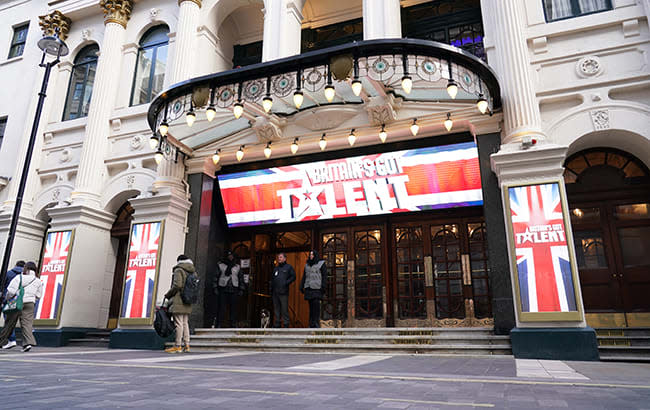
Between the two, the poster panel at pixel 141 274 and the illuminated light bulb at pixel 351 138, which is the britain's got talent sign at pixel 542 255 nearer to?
the illuminated light bulb at pixel 351 138

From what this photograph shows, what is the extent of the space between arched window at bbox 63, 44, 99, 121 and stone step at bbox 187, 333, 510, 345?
32.3ft

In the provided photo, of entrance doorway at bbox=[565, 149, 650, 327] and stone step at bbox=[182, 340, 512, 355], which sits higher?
entrance doorway at bbox=[565, 149, 650, 327]

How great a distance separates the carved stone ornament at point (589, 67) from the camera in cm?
957

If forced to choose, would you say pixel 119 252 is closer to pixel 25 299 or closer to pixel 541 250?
pixel 25 299

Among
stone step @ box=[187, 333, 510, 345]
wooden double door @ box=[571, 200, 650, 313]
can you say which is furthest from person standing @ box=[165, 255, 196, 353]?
wooden double door @ box=[571, 200, 650, 313]

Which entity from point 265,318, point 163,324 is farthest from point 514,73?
point 163,324

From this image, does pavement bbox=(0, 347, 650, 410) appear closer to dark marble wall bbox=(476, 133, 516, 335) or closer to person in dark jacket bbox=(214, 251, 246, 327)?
dark marble wall bbox=(476, 133, 516, 335)

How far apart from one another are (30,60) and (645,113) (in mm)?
19879

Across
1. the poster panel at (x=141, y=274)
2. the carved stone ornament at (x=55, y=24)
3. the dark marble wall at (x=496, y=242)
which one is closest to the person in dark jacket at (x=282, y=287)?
the poster panel at (x=141, y=274)

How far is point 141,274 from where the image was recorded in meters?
11.5

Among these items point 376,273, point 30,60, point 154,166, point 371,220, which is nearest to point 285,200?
point 371,220

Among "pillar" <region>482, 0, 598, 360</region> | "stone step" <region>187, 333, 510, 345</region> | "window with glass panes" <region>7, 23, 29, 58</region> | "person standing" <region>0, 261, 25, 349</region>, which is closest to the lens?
"pillar" <region>482, 0, 598, 360</region>

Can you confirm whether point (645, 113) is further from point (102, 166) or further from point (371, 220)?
point (102, 166)

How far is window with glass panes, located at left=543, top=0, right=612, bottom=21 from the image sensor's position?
10.2 m
